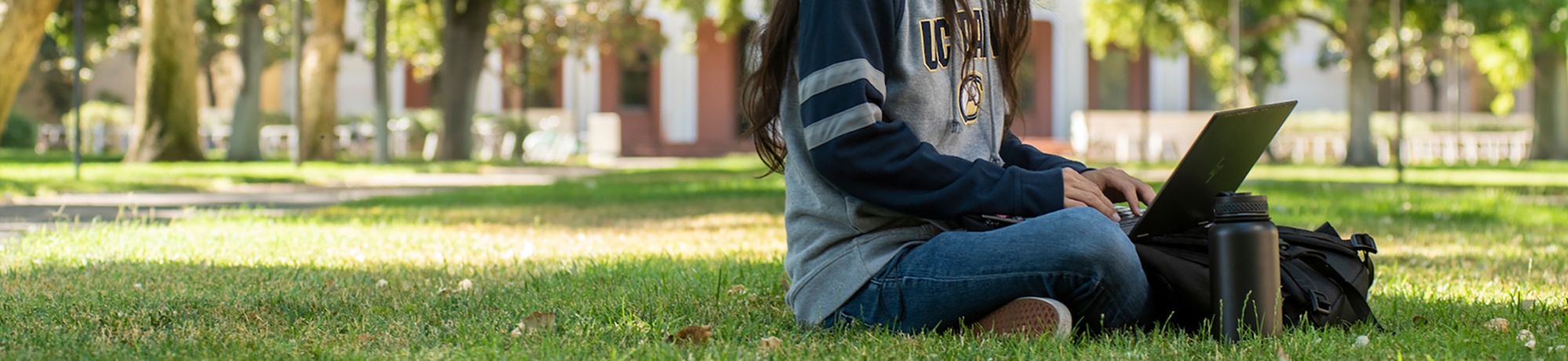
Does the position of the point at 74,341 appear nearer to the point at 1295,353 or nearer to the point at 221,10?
the point at 1295,353

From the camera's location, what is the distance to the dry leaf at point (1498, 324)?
11.3 feet

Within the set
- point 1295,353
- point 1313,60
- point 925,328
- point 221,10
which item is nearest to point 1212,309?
point 1295,353

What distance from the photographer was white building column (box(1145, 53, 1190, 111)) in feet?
124

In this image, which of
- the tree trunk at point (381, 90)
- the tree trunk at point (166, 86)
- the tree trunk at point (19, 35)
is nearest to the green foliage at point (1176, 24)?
the tree trunk at point (381, 90)

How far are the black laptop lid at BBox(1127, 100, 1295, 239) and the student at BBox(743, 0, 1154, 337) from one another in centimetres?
8

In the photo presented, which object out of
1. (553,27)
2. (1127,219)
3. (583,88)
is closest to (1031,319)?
(1127,219)

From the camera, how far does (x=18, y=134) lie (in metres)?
31.3

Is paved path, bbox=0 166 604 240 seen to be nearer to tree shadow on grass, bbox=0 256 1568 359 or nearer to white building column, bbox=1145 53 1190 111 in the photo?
tree shadow on grass, bbox=0 256 1568 359

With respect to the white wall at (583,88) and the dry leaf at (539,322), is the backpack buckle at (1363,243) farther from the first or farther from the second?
the white wall at (583,88)

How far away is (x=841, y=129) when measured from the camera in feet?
9.05

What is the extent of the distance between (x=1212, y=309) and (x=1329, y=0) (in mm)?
20947

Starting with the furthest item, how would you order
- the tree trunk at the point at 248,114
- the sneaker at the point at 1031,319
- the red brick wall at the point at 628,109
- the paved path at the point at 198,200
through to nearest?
the red brick wall at the point at 628,109, the tree trunk at the point at 248,114, the paved path at the point at 198,200, the sneaker at the point at 1031,319

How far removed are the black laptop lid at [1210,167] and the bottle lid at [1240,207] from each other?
3.0 inches

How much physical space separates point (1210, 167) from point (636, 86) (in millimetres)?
33522
